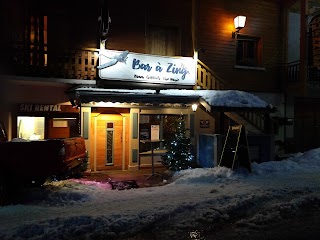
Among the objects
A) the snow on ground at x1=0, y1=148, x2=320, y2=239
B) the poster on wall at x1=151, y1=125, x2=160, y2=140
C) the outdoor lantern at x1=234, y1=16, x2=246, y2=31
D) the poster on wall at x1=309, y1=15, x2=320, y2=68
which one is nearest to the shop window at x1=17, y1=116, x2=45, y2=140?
the snow on ground at x1=0, y1=148, x2=320, y2=239

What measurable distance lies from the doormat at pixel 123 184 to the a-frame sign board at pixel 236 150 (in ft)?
11.2

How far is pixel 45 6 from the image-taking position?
1271 cm

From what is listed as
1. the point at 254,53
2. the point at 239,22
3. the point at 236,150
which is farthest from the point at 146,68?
the point at 254,53

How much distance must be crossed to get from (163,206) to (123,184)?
315 centimetres

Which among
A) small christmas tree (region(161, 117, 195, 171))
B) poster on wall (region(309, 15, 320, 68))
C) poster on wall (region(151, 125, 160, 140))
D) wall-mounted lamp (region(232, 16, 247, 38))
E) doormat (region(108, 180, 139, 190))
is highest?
wall-mounted lamp (region(232, 16, 247, 38))

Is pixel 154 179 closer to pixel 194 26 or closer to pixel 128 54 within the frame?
pixel 128 54

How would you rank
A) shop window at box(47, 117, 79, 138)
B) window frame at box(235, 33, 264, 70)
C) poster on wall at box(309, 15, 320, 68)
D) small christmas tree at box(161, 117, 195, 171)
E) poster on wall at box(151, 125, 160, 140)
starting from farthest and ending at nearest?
window frame at box(235, 33, 264, 70) → poster on wall at box(309, 15, 320, 68) → poster on wall at box(151, 125, 160, 140) → shop window at box(47, 117, 79, 138) → small christmas tree at box(161, 117, 195, 171)

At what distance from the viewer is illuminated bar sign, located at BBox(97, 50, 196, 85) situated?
40.0 feet

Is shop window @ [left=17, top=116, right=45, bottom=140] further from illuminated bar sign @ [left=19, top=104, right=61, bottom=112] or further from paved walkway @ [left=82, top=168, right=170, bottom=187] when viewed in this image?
paved walkway @ [left=82, top=168, right=170, bottom=187]

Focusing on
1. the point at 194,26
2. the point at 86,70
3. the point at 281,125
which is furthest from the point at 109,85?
the point at 281,125

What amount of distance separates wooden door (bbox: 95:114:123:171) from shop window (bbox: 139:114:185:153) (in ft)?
3.04

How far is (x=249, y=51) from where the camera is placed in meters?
16.7

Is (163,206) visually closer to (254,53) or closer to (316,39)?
(316,39)

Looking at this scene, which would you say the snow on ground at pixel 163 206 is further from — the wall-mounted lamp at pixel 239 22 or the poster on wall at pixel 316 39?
the wall-mounted lamp at pixel 239 22
